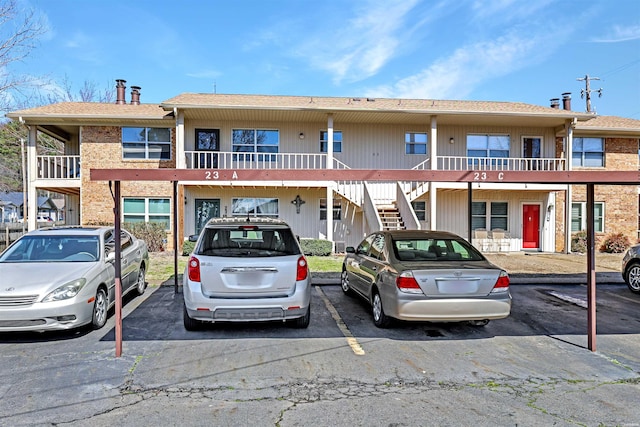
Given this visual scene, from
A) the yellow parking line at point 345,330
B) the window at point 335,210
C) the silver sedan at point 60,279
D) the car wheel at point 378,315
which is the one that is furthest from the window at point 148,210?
the car wheel at point 378,315

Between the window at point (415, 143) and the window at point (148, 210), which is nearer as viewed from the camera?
the window at point (148, 210)

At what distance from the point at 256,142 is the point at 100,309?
11.6 metres

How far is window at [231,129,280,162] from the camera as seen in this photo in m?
16.5

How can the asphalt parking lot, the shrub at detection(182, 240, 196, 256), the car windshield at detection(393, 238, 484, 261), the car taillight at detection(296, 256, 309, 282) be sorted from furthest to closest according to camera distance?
the shrub at detection(182, 240, 196, 256) < the car windshield at detection(393, 238, 484, 261) < the car taillight at detection(296, 256, 309, 282) < the asphalt parking lot

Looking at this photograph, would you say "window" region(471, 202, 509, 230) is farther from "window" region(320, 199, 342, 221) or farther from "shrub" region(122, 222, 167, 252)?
"shrub" region(122, 222, 167, 252)

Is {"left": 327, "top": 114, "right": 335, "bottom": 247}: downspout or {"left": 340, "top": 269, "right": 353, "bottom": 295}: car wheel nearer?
{"left": 340, "top": 269, "right": 353, "bottom": 295}: car wheel

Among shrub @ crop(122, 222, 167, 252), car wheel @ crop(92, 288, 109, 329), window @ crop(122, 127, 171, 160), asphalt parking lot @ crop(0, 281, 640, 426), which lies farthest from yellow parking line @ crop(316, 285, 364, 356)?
window @ crop(122, 127, 171, 160)

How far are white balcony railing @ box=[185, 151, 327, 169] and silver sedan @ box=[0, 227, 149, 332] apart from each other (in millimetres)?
8757

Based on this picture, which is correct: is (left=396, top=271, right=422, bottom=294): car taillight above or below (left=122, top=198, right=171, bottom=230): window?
below

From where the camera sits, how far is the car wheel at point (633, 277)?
28.7 ft

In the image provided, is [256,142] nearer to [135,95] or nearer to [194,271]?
[135,95]

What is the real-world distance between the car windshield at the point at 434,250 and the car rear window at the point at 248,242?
66.0 inches

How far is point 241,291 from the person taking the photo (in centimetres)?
516

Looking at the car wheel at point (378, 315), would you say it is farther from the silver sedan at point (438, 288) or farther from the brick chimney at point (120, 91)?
the brick chimney at point (120, 91)
